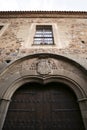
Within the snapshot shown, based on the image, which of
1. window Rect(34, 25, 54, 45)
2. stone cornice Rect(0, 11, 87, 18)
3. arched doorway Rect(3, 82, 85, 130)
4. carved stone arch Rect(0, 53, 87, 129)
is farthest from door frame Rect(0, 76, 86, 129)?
stone cornice Rect(0, 11, 87, 18)

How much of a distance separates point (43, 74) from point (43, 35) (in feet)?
9.48

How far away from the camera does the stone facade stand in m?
4.35

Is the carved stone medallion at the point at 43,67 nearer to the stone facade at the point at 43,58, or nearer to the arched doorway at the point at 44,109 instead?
the stone facade at the point at 43,58

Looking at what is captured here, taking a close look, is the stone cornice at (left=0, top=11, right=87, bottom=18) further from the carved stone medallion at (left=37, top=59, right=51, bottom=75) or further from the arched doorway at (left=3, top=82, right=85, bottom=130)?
the arched doorway at (left=3, top=82, right=85, bottom=130)

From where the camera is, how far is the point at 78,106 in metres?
4.12

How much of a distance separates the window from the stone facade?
9.3 inches

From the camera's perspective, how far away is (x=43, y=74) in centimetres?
462

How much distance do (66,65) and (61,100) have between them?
52.7 inches

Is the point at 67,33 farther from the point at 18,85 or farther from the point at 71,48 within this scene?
the point at 18,85

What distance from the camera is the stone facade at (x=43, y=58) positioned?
4.35 m

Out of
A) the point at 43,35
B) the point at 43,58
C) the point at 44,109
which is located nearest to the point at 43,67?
the point at 43,58

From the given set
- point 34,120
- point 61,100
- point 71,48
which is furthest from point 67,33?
point 34,120

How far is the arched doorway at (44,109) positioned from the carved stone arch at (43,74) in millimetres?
240

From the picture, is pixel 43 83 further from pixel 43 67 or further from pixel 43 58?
pixel 43 58
